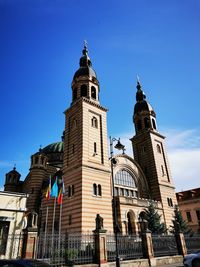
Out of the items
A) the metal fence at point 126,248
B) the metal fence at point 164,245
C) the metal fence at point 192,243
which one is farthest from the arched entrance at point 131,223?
the metal fence at point 126,248

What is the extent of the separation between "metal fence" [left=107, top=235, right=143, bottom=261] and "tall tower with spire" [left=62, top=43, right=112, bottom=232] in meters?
6.12

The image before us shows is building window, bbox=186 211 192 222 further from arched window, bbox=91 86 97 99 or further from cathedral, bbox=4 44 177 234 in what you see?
arched window, bbox=91 86 97 99

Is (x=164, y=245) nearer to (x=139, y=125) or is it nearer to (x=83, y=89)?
(x=83, y=89)

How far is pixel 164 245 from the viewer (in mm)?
17984

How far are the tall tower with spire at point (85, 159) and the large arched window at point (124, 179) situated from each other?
4177 mm

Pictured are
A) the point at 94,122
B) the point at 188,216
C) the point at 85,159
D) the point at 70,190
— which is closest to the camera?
the point at 70,190

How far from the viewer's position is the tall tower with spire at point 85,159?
22.5 meters

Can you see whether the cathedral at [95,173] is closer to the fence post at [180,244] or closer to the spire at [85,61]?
the spire at [85,61]

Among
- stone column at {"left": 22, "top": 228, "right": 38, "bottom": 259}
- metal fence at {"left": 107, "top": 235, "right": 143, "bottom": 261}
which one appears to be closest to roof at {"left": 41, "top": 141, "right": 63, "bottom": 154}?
metal fence at {"left": 107, "top": 235, "right": 143, "bottom": 261}

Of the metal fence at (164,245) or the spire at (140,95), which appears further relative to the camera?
the spire at (140,95)

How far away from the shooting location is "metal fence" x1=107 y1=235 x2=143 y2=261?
14773 mm

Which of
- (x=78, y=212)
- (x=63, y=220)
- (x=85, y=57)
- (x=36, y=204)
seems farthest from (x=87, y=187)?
(x=85, y=57)

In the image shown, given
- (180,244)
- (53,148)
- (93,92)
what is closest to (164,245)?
(180,244)

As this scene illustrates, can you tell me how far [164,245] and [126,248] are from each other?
4613mm
